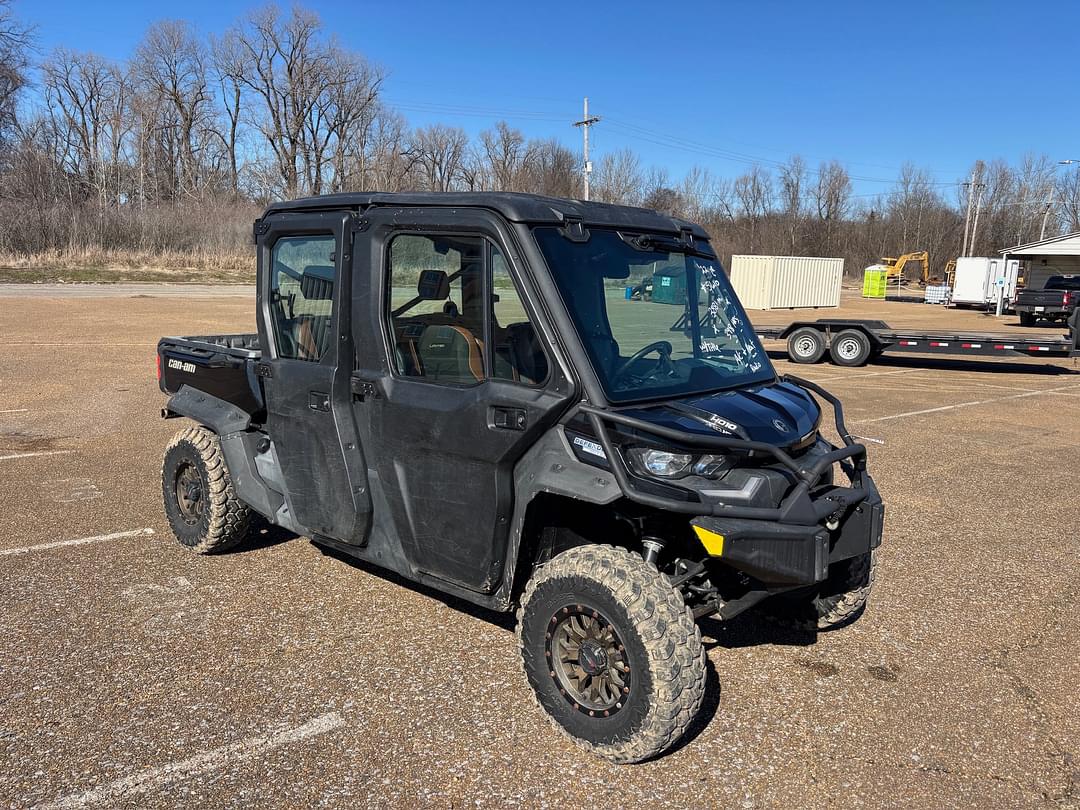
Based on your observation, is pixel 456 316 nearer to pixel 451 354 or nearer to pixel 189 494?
pixel 451 354

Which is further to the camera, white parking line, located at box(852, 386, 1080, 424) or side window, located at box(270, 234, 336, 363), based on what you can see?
white parking line, located at box(852, 386, 1080, 424)

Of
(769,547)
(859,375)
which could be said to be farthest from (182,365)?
(859,375)

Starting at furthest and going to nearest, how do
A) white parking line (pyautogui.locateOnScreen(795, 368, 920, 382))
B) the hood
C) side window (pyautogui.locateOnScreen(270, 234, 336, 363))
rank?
white parking line (pyautogui.locateOnScreen(795, 368, 920, 382)) < side window (pyautogui.locateOnScreen(270, 234, 336, 363)) < the hood

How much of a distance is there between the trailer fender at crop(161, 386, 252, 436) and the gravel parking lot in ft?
2.93

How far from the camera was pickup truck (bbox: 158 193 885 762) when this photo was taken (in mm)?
3051

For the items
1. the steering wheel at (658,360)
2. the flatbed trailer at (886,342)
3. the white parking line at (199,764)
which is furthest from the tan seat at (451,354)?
the flatbed trailer at (886,342)

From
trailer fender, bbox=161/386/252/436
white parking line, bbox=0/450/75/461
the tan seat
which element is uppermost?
the tan seat

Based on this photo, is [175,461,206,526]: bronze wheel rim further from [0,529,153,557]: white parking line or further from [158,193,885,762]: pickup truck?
[158,193,885,762]: pickup truck

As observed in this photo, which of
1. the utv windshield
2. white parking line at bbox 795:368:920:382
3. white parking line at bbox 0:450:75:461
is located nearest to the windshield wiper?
the utv windshield

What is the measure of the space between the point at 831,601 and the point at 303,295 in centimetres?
312

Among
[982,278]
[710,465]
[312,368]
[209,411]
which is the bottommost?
[209,411]

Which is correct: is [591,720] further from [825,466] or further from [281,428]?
[281,428]

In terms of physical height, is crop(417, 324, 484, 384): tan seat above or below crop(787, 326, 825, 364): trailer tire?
above

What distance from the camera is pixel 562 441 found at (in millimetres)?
3209
